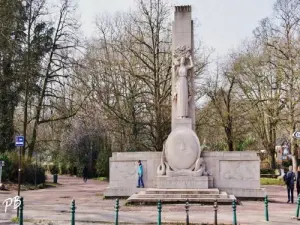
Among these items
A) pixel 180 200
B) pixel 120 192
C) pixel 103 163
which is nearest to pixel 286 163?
pixel 103 163

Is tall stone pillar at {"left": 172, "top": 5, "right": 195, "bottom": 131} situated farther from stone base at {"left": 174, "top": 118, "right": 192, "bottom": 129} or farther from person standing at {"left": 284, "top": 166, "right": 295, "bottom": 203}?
person standing at {"left": 284, "top": 166, "right": 295, "bottom": 203}

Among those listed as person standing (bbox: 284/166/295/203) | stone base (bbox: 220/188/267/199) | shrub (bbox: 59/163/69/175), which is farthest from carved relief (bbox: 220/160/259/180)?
shrub (bbox: 59/163/69/175)

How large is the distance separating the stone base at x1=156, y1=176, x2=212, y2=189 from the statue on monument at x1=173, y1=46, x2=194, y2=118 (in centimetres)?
357

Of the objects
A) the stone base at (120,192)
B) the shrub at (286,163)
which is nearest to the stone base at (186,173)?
the stone base at (120,192)

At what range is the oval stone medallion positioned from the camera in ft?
74.1

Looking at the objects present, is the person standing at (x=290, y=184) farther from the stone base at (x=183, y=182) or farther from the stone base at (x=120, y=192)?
the stone base at (x=120, y=192)

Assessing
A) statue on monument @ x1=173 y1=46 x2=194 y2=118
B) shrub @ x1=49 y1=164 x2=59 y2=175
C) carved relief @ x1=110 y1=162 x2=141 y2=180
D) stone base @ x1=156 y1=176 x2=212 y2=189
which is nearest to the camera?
stone base @ x1=156 y1=176 x2=212 y2=189

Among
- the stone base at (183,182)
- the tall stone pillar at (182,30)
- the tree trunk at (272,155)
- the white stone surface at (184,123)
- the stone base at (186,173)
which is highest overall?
the tall stone pillar at (182,30)

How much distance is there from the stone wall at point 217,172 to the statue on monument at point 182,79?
2.74 meters

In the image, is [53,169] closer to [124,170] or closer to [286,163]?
[286,163]

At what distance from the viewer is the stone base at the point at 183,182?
866 inches

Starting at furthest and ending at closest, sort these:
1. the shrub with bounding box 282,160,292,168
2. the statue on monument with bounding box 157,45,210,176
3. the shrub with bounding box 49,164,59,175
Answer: the shrub with bounding box 49,164,59,175 → the shrub with bounding box 282,160,292,168 → the statue on monument with bounding box 157,45,210,176

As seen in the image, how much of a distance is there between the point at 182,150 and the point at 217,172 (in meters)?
2.64

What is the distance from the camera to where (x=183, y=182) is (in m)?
22.1
